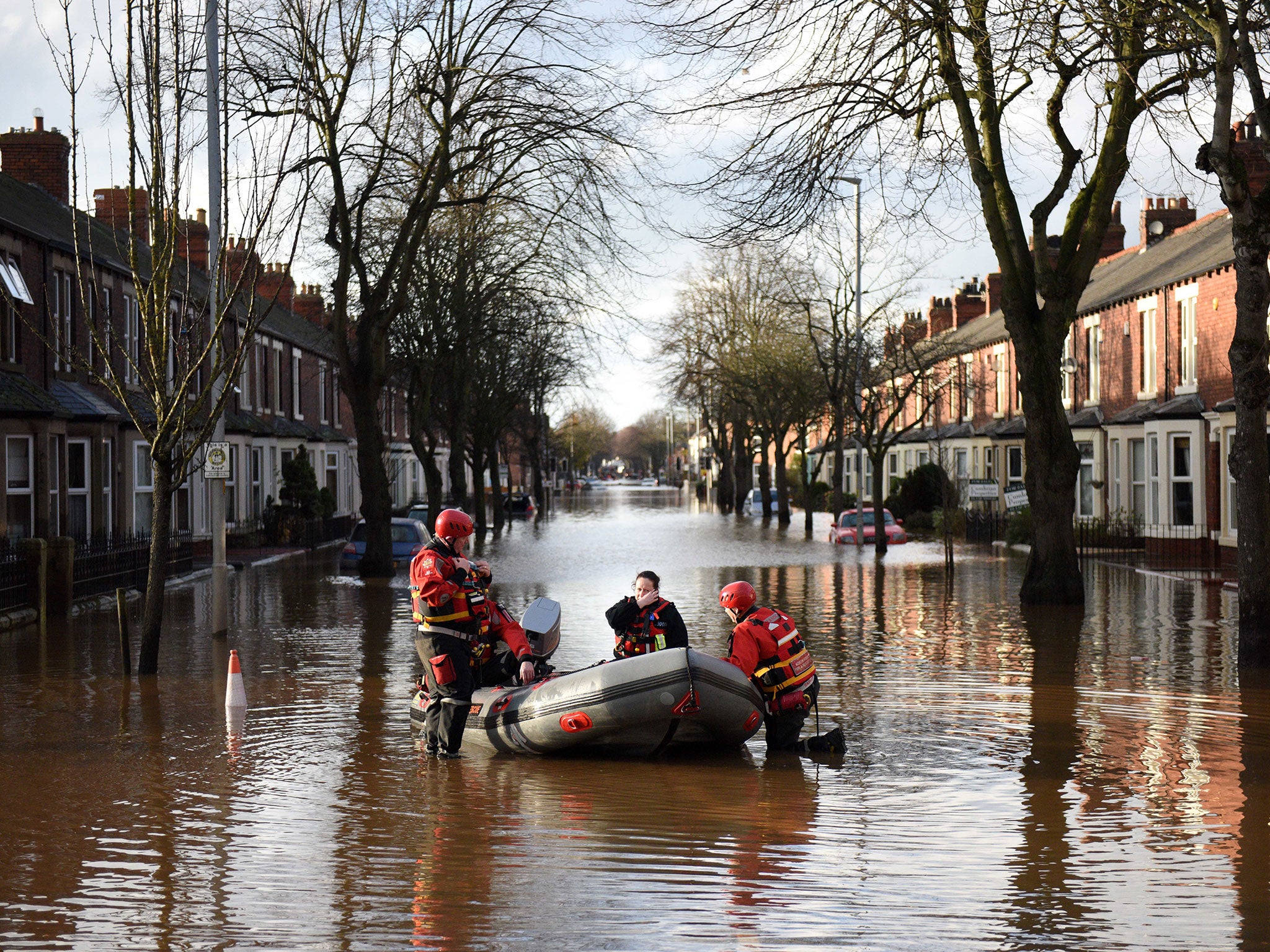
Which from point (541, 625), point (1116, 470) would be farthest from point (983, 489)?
point (541, 625)

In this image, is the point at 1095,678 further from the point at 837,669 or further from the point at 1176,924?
the point at 1176,924

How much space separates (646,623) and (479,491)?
125ft

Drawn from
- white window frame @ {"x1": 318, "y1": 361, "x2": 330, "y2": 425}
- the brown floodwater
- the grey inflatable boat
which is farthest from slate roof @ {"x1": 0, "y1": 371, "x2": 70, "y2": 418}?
white window frame @ {"x1": 318, "y1": 361, "x2": 330, "y2": 425}

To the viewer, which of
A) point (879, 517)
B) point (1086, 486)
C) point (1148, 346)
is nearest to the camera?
point (1148, 346)

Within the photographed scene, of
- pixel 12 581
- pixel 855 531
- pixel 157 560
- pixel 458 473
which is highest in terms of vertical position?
pixel 458 473

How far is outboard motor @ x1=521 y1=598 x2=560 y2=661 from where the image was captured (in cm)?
1118

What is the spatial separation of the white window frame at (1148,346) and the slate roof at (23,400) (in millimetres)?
23922

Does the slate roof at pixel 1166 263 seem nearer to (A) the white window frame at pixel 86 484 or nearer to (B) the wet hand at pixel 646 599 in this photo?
(A) the white window frame at pixel 86 484

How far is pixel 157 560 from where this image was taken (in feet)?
44.5

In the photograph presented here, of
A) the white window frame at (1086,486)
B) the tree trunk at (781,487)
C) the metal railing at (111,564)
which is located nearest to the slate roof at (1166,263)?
the white window frame at (1086,486)

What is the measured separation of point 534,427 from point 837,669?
61.8m

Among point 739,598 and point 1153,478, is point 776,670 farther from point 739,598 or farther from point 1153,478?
point 1153,478

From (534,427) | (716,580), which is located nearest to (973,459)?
(716,580)

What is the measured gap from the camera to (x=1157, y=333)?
32562 millimetres
